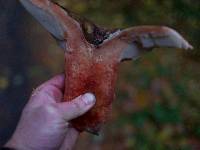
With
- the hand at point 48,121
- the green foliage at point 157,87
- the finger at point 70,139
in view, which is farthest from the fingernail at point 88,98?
the green foliage at point 157,87

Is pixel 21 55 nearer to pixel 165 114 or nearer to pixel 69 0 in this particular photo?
pixel 69 0

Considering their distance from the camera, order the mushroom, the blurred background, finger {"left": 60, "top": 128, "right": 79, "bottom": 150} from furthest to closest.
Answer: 1. the blurred background
2. finger {"left": 60, "top": 128, "right": 79, "bottom": 150}
3. the mushroom

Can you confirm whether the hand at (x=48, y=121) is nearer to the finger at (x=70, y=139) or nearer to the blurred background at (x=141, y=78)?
the finger at (x=70, y=139)

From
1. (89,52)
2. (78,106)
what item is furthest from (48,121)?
(89,52)

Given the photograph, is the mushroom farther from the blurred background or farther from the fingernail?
the blurred background

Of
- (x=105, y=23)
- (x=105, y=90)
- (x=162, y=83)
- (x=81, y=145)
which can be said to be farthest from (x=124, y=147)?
(x=105, y=90)

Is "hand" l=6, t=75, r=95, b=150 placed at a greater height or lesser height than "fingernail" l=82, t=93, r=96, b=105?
lesser

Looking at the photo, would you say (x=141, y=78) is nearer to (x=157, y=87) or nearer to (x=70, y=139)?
(x=157, y=87)

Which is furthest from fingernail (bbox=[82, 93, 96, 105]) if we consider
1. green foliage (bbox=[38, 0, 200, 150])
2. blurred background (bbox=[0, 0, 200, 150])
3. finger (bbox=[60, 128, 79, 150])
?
green foliage (bbox=[38, 0, 200, 150])
